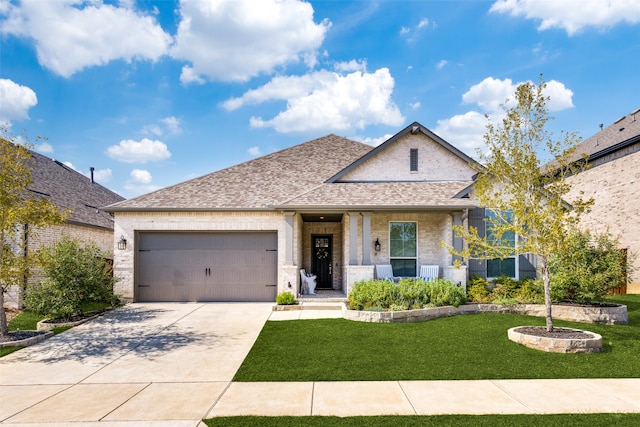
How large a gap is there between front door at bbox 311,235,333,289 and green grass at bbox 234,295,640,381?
7.16 m

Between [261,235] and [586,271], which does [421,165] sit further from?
[261,235]

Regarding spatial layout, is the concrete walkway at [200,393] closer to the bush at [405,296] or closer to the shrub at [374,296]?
the shrub at [374,296]

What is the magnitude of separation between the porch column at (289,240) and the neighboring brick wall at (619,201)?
1279 cm

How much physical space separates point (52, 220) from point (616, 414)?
36.8 feet

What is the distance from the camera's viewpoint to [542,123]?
863 cm

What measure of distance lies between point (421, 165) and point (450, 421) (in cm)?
1214

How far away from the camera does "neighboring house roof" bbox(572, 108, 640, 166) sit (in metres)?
16.8

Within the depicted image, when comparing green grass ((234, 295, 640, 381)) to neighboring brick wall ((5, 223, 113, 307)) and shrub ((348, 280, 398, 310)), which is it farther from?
neighboring brick wall ((5, 223, 113, 307))

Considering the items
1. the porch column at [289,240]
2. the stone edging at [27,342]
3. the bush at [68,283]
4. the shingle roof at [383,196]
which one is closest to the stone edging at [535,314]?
the porch column at [289,240]

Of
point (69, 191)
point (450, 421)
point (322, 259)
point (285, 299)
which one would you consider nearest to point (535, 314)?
point (285, 299)

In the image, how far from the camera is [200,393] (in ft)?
17.4

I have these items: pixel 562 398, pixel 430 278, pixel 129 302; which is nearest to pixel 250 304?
pixel 129 302

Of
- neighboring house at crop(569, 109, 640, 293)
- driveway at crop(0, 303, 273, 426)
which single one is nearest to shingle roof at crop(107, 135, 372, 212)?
driveway at crop(0, 303, 273, 426)

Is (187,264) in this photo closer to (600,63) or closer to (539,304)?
(539,304)
